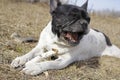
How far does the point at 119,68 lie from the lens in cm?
531

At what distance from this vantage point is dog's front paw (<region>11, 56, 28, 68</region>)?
450 cm

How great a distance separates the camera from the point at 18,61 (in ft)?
15.1

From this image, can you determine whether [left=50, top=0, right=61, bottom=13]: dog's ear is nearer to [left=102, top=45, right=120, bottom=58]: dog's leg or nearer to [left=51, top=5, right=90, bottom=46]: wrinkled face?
[left=51, top=5, right=90, bottom=46]: wrinkled face

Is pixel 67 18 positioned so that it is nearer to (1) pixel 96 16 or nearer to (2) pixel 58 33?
(2) pixel 58 33

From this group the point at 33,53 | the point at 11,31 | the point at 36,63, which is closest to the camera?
the point at 36,63

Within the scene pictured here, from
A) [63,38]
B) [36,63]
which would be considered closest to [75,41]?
[63,38]

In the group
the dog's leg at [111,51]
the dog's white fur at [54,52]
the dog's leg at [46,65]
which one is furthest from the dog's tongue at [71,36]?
the dog's leg at [111,51]

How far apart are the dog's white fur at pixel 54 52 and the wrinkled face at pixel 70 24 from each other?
0.53ft

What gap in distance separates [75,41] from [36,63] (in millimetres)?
582

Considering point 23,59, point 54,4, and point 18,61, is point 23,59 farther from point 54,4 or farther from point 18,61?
point 54,4

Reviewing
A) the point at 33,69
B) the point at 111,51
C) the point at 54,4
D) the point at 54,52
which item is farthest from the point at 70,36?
the point at 111,51

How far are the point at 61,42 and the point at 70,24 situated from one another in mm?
332

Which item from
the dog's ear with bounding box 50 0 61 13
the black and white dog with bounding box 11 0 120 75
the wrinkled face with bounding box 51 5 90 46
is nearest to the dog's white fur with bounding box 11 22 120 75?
the black and white dog with bounding box 11 0 120 75

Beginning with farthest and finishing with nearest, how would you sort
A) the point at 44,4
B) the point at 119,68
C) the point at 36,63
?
the point at 44,4 → the point at 119,68 → the point at 36,63
